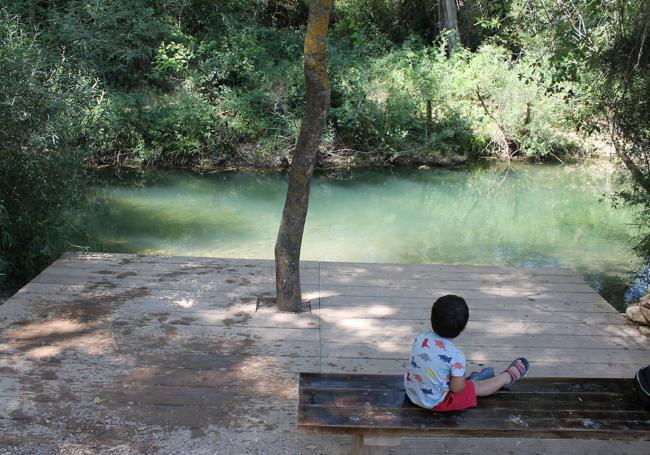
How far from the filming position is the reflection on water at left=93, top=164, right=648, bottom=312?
850cm

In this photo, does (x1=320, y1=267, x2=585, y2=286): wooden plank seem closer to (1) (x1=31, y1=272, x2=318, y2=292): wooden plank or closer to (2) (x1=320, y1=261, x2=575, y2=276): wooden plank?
(2) (x1=320, y1=261, x2=575, y2=276): wooden plank

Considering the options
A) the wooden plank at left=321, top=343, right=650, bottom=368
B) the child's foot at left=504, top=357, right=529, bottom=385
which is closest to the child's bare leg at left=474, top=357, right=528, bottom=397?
the child's foot at left=504, top=357, right=529, bottom=385

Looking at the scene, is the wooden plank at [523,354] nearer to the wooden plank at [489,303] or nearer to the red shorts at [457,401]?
the wooden plank at [489,303]

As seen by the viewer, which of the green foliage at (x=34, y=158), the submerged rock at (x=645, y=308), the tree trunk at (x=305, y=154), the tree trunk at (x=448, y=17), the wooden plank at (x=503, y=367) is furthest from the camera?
the tree trunk at (x=448, y=17)

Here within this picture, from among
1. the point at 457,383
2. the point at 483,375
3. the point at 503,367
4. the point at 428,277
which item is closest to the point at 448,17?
the point at 428,277

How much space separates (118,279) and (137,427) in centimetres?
201

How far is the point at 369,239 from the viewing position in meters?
9.18

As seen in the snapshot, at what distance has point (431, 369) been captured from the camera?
2.57 metres

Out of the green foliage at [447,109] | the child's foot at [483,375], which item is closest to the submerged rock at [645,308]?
the child's foot at [483,375]

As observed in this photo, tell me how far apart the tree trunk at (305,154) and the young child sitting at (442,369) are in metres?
1.69

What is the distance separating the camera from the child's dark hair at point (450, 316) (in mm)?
2559

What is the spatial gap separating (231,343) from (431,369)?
63.6 inches

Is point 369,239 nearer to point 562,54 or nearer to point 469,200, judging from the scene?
point 469,200

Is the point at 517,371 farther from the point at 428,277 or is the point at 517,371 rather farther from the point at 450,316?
the point at 428,277
